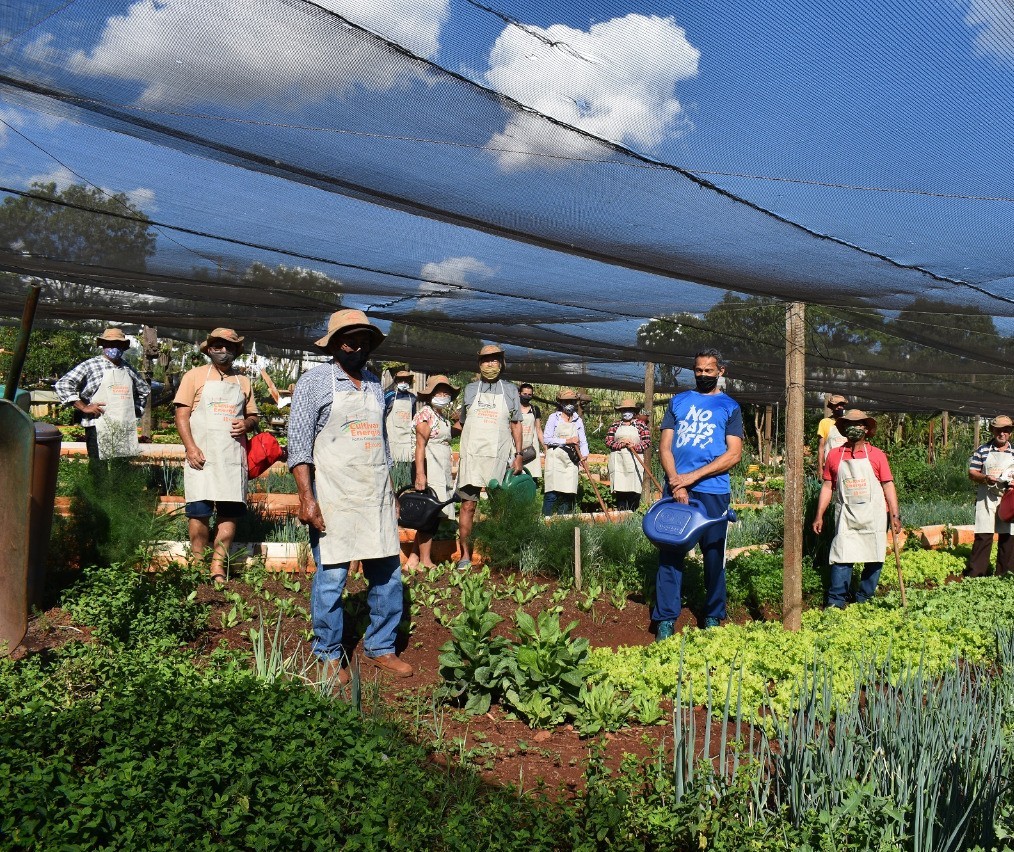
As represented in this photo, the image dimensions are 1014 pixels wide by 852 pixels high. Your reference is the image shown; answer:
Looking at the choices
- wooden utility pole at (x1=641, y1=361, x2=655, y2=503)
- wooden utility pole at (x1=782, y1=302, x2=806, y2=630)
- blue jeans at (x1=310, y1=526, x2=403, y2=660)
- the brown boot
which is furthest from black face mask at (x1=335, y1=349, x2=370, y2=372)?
wooden utility pole at (x1=641, y1=361, x2=655, y2=503)

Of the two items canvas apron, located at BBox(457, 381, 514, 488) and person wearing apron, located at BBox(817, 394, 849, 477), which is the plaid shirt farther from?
person wearing apron, located at BBox(817, 394, 849, 477)

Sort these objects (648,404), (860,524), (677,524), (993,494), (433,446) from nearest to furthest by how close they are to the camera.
Result: (677,524) < (860,524) < (433,446) < (993,494) < (648,404)

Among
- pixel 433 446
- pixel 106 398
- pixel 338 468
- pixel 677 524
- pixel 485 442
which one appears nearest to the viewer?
pixel 338 468

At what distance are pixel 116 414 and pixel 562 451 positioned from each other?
4.88 m

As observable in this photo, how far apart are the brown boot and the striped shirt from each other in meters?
→ 0.99

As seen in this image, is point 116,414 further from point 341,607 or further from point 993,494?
point 993,494

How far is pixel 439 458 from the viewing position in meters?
7.89

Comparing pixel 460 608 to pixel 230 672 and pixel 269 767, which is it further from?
pixel 269 767

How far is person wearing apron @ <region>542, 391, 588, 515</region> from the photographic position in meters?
11.2

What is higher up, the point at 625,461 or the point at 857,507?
the point at 625,461

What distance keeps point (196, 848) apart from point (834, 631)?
153 inches

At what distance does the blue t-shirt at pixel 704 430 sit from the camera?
19.4ft

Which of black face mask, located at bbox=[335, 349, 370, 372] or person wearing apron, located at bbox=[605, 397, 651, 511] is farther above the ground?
black face mask, located at bbox=[335, 349, 370, 372]

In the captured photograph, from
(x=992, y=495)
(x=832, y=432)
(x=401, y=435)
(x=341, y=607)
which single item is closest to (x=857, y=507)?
(x=992, y=495)
